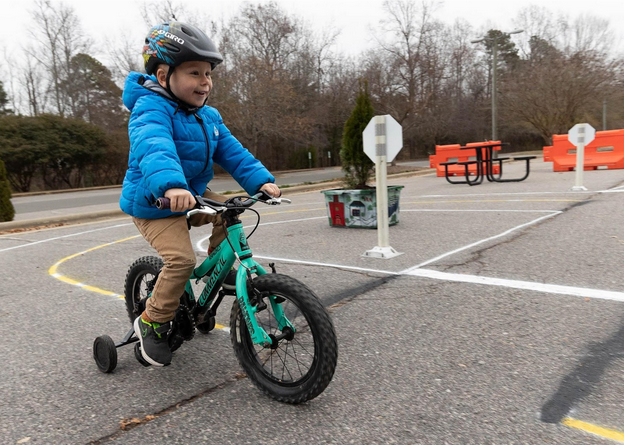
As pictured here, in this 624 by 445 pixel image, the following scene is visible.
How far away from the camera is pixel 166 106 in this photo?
2.71 meters

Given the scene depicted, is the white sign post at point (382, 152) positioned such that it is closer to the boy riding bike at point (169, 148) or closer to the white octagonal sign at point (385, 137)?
the white octagonal sign at point (385, 137)

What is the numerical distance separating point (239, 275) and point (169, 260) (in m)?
0.41

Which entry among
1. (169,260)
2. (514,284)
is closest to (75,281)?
(169,260)

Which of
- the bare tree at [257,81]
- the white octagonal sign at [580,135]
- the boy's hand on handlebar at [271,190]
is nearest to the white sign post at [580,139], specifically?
the white octagonal sign at [580,135]

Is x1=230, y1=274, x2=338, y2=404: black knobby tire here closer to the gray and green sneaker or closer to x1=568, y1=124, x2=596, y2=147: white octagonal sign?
the gray and green sneaker

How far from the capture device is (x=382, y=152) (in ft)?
19.1

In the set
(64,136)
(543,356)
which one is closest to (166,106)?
(543,356)

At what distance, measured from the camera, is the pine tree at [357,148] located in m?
8.70

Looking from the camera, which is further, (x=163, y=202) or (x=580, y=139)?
(x=580, y=139)

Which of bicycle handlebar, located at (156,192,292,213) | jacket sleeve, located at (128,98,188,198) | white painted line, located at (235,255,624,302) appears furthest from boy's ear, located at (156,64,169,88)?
white painted line, located at (235,255,624,302)

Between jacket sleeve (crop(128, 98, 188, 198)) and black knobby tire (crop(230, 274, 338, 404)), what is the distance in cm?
67

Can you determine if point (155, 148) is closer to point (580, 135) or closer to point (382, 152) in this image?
point (382, 152)

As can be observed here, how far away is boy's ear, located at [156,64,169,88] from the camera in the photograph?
8.90 ft

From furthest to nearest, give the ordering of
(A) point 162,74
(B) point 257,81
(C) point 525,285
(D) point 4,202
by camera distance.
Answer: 1. (B) point 257,81
2. (D) point 4,202
3. (C) point 525,285
4. (A) point 162,74
